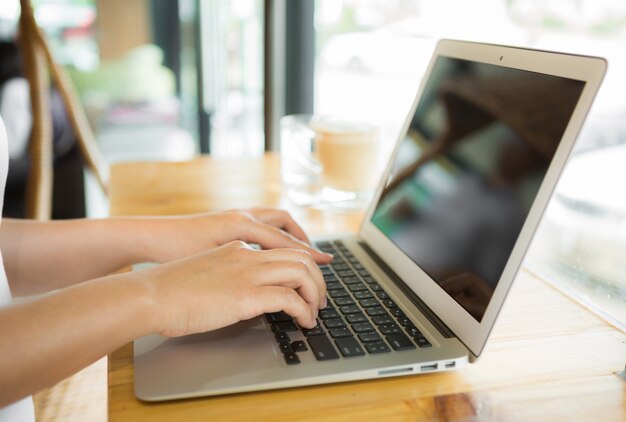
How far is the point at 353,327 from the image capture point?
556 mm

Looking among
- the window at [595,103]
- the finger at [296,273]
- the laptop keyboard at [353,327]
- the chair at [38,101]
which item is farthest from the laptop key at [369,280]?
the chair at [38,101]

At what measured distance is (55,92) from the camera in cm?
253

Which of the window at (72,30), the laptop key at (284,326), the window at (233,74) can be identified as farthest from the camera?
the window at (72,30)

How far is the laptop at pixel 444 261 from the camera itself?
500 millimetres

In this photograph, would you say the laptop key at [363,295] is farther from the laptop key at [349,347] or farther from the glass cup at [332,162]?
the glass cup at [332,162]

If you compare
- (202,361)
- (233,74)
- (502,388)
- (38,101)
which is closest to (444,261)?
(502,388)

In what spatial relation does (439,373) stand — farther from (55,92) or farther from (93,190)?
(55,92)

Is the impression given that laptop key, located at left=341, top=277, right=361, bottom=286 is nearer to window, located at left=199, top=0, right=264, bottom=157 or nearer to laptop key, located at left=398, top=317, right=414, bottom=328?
laptop key, located at left=398, top=317, right=414, bottom=328

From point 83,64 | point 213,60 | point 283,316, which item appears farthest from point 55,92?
point 283,316

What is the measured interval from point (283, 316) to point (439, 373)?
0.15 metres

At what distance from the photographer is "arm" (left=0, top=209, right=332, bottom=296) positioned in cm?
70

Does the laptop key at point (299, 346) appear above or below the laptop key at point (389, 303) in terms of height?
above

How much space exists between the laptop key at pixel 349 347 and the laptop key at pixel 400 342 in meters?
0.03

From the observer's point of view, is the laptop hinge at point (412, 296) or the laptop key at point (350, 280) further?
the laptop key at point (350, 280)
